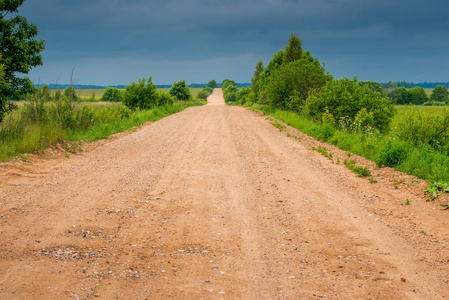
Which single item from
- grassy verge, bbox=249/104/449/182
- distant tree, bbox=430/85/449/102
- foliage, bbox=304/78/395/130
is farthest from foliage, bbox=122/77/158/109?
distant tree, bbox=430/85/449/102

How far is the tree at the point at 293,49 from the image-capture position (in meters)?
32.9

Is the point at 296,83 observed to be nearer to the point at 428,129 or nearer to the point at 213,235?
the point at 428,129

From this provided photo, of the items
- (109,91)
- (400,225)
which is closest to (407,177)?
(400,225)

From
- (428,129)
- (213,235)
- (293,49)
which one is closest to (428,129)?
(428,129)

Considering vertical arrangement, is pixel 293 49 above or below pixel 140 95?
above

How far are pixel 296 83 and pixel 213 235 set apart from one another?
75.7 ft

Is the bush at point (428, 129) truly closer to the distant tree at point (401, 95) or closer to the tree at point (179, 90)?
the tree at point (179, 90)

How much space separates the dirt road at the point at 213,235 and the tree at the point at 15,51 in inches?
131

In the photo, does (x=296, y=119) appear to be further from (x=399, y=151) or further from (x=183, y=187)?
(x=183, y=187)

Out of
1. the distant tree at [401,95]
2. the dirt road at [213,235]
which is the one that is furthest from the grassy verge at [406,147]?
the distant tree at [401,95]

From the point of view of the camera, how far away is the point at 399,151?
9180 millimetres

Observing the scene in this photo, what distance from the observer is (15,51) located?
10.9m

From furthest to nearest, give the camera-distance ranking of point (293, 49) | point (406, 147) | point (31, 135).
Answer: point (293, 49)
point (31, 135)
point (406, 147)

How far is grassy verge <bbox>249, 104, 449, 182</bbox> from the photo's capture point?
8148mm
